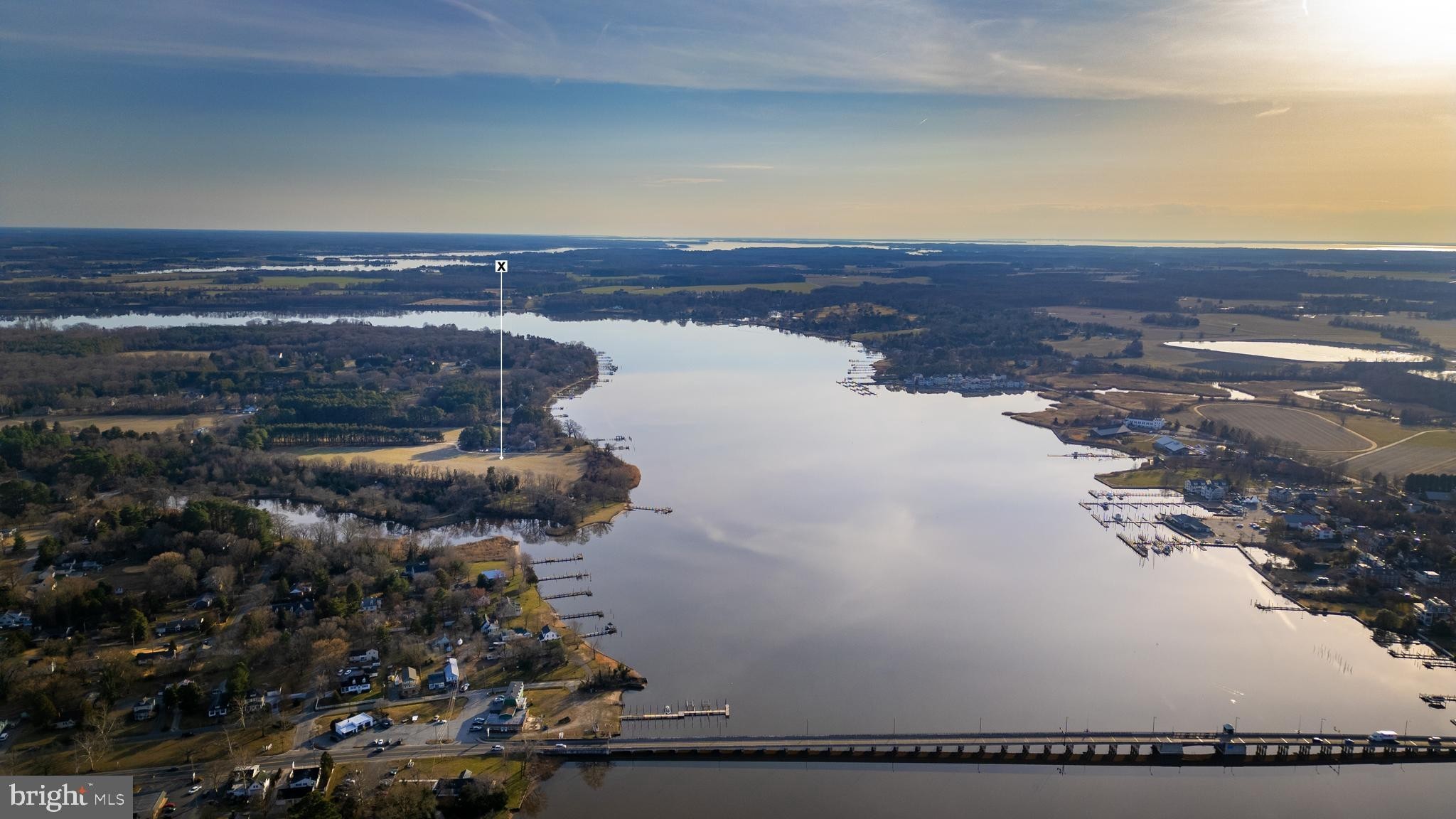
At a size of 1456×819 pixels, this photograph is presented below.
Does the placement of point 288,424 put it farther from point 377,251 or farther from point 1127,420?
point 377,251

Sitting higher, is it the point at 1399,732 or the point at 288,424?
the point at 288,424

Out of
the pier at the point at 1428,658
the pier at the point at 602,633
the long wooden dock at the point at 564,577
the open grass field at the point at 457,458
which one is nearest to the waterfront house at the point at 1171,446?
the pier at the point at 1428,658

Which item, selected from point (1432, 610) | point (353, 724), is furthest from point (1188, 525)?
point (353, 724)

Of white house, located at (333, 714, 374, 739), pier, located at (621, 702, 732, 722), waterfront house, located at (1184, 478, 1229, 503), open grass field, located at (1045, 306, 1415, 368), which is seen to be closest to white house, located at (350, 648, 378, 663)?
white house, located at (333, 714, 374, 739)

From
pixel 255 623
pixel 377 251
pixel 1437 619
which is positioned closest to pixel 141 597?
pixel 255 623

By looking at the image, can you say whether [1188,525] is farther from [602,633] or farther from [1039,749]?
[602,633]
